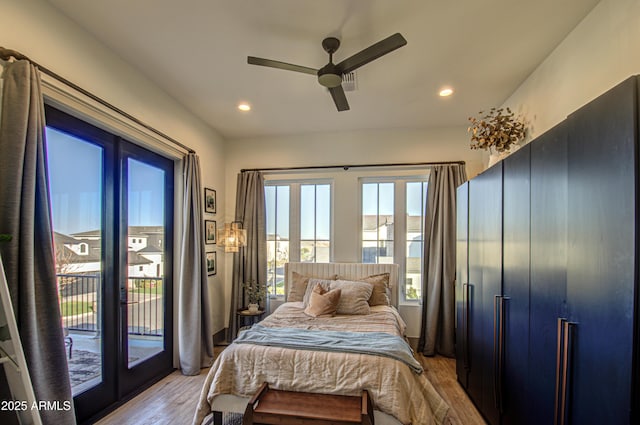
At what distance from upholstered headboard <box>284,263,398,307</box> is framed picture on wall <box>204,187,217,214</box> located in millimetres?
1248

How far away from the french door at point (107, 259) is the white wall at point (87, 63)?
301 mm

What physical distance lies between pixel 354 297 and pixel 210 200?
224 centimetres

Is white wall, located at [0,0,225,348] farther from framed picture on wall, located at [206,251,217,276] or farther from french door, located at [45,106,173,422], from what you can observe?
framed picture on wall, located at [206,251,217,276]

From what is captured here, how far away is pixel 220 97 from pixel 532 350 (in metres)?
3.36

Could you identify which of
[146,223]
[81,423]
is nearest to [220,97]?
[146,223]

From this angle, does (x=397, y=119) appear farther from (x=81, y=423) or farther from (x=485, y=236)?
(x=81, y=423)

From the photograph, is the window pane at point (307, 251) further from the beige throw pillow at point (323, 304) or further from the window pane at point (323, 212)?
the beige throw pillow at point (323, 304)

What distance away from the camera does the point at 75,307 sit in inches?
88.1

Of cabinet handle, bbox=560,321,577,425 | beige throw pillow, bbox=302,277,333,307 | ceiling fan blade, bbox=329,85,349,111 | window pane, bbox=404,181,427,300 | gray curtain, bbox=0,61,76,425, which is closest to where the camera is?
cabinet handle, bbox=560,321,577,425

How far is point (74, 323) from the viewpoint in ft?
7.33

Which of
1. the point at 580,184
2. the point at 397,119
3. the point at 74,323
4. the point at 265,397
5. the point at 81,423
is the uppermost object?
the point at 397,119

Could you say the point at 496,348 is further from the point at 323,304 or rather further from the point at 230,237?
the point at 230,237

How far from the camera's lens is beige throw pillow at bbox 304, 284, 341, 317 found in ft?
10.2

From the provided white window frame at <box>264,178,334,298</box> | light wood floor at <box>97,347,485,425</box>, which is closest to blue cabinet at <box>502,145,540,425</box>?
light wood floor at <box>97,347,485,425</box>
